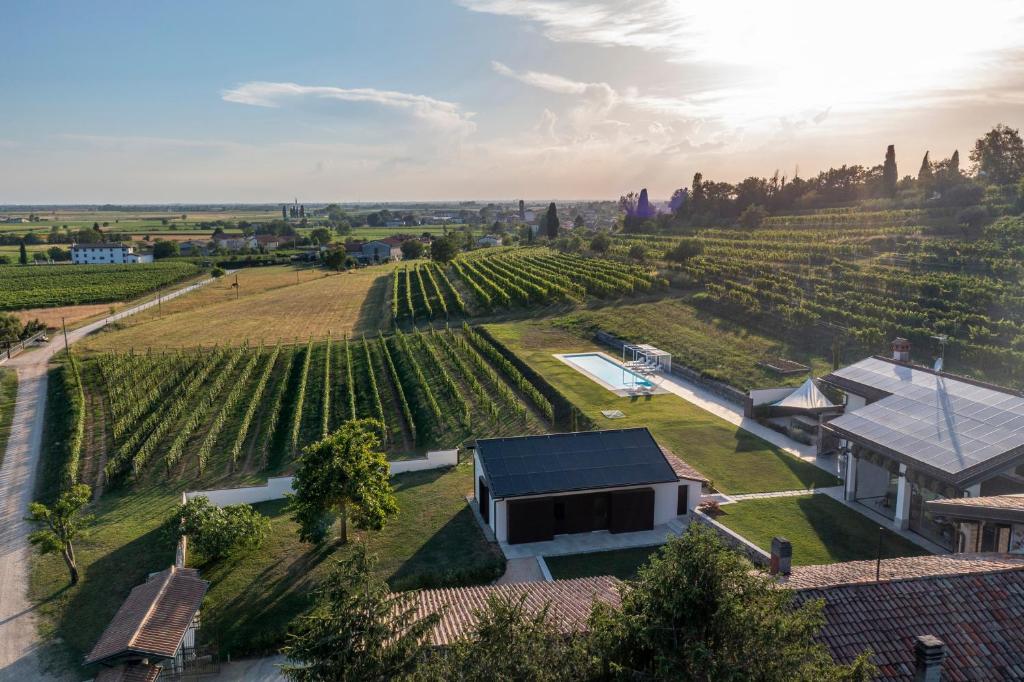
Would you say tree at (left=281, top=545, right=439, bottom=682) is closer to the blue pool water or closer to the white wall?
the white wall

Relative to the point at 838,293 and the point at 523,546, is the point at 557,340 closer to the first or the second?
the point at 838,293

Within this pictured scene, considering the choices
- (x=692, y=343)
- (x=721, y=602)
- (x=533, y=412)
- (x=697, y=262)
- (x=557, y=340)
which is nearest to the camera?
(x=721, y=602)

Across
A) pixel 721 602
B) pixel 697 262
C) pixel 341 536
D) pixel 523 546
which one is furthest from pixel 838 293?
pixel 721 602

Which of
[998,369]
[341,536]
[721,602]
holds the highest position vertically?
[721,602]

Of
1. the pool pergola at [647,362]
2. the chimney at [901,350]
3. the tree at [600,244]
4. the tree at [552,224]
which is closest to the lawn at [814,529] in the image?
the chimney at [901,350]

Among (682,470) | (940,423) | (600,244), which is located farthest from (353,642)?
(600,244)

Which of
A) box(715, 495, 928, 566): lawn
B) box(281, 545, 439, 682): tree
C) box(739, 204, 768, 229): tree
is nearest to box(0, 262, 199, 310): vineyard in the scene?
box(715, 495, 928, 566): lawn

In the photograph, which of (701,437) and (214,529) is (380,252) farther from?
(214,529)
